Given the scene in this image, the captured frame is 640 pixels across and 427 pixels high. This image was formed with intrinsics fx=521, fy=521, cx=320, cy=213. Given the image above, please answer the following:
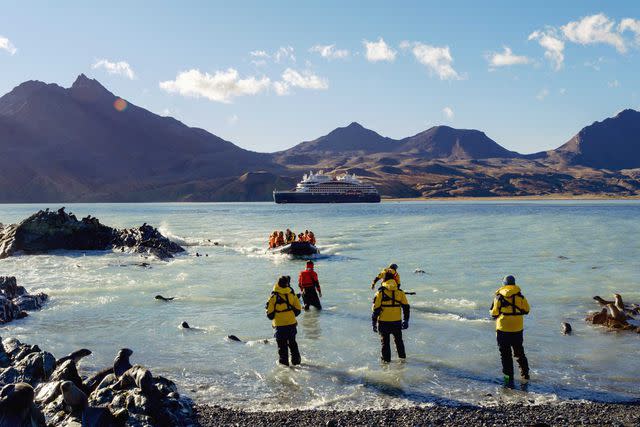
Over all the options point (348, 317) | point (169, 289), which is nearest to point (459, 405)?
point (348, 317)

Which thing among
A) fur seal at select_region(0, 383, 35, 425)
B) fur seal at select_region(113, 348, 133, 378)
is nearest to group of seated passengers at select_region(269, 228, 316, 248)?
fur seal at select_region(113, 348, 133, 378)

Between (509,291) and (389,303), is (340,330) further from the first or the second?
(509,291)

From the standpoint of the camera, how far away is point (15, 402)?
5078mm

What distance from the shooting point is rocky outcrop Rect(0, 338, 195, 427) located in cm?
708

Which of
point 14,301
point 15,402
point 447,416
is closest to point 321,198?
point 14,301

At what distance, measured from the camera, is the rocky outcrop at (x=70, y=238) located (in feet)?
116

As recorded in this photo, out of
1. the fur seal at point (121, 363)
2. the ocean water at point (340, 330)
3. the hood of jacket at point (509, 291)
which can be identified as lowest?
the ocean water at point (340, 330)

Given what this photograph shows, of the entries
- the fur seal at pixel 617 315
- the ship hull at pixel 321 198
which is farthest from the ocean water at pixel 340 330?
the ship hull at pixel 321 198

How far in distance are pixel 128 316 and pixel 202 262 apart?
47.9 feet

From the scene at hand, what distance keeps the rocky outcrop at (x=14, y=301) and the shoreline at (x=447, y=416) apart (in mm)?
10161

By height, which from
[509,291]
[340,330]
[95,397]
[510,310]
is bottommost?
[340,330]

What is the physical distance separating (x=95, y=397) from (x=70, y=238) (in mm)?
32835

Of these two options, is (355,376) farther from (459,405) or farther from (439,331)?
(439,331)

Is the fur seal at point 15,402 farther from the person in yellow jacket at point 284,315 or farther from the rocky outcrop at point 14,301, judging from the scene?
the rocky outcrop at point 14,301
